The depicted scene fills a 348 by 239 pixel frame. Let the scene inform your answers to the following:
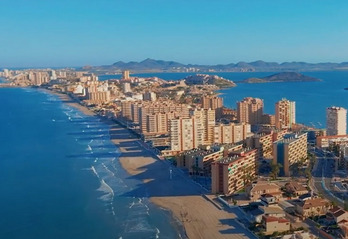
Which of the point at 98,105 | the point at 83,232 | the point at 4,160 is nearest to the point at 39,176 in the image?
the point at 4,160

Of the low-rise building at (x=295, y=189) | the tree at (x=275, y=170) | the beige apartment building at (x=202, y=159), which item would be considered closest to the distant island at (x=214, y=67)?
the beige apartment building at (x=202, y=159)

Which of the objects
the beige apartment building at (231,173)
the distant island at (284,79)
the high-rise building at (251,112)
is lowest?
the beige apartment building at (231,173)

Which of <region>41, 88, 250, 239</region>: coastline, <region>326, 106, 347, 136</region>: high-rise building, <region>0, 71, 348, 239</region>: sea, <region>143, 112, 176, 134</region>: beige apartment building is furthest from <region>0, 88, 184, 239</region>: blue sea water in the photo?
<region>326, 106, 347, 136</region>: high-rise building

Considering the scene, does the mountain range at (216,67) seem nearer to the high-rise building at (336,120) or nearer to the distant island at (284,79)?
the distant island at (284,79)

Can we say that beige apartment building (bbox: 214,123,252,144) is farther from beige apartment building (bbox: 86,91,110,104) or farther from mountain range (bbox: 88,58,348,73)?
mountain range (bbox: 88,58,348,73)

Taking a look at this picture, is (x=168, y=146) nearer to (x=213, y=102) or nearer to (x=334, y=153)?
(x=334, y=153)
